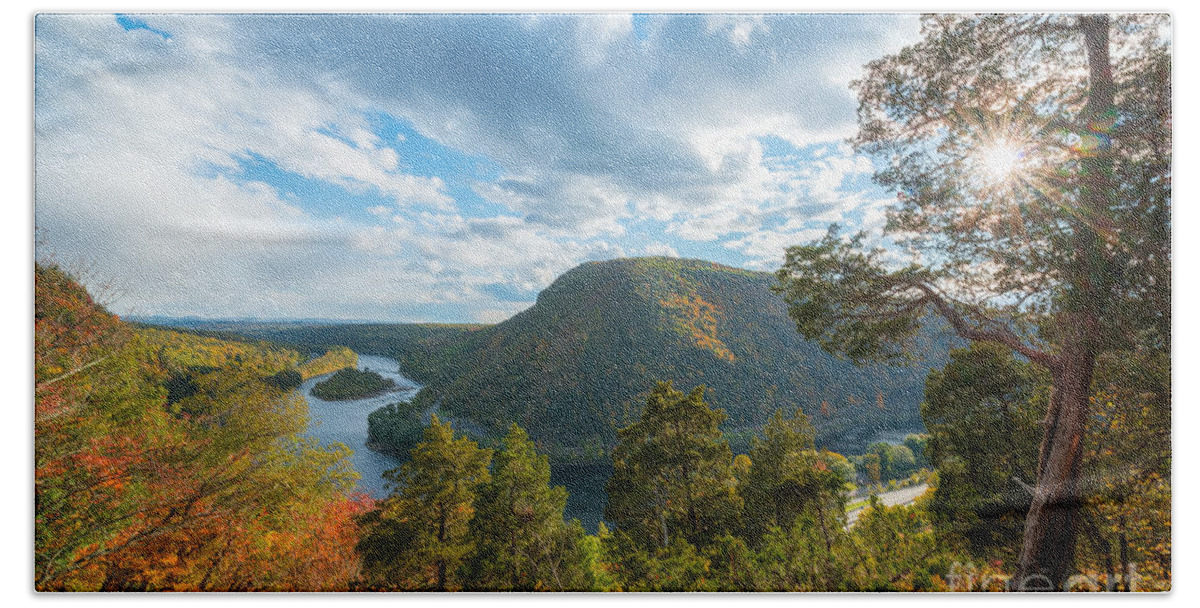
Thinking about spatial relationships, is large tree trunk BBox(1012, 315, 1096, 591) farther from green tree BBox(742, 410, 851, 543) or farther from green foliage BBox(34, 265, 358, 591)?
green foliage BBox(34, 265, 358, 591)

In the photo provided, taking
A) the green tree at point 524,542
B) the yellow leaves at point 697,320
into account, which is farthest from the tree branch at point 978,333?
the green tree at point 524,542

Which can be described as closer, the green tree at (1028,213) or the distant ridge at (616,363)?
the green tree at (1028,213)

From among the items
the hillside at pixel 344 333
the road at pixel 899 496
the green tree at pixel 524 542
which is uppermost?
the hillside at pixel 344 333

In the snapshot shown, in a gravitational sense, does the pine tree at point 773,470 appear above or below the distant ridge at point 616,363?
below

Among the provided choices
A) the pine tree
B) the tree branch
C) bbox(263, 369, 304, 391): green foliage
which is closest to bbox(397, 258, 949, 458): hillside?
the pine tree

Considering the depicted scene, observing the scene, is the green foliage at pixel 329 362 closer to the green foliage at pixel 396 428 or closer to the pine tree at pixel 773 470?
the green foliage at pixel 396 428

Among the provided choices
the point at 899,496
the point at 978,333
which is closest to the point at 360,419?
the point at 899,496

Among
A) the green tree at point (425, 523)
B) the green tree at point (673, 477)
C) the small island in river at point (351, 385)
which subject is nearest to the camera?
the green tree at point (425, 523)
